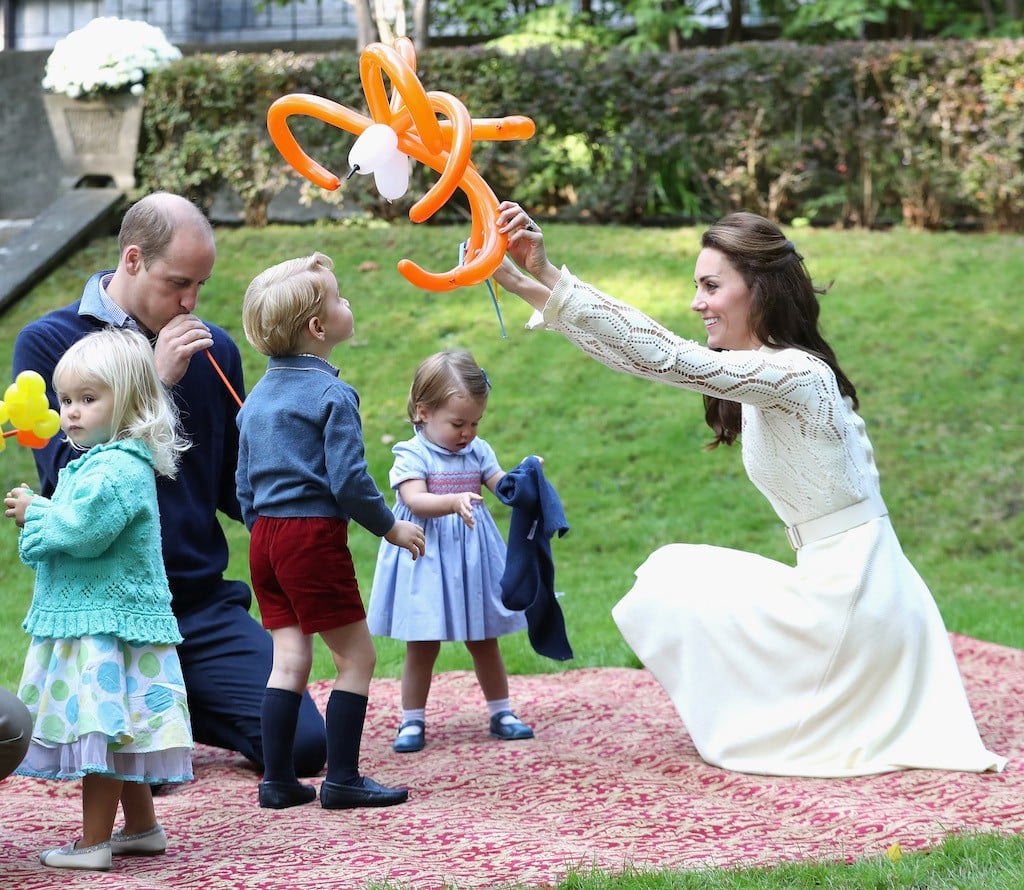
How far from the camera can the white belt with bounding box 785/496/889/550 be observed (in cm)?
399

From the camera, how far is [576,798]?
12.1ft

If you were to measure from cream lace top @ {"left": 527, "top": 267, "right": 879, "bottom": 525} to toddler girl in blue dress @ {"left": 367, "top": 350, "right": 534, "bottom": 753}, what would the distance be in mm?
700

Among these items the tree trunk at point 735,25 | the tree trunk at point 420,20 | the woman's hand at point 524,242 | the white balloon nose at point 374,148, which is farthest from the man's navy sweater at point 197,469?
the tree trunk at point 735,25

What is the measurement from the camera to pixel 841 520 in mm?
3990

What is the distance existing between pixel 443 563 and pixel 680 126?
6.94 m

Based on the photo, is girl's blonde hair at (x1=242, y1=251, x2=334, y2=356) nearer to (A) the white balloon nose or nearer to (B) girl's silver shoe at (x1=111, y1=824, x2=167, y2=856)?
(A) the white balloon nose

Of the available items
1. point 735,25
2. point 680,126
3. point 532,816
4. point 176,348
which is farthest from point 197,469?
point 735,25

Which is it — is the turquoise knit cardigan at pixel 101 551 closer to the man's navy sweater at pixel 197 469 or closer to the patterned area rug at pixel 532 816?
the patterned area rug at pixel 532 816

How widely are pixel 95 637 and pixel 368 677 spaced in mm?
871

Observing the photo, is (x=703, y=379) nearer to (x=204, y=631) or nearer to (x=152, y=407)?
(x=152, y=407)

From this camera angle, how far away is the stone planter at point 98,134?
35.1 feet

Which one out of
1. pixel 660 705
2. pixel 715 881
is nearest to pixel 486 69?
pixel 660 705

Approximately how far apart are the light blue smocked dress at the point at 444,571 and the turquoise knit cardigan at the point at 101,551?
123cm

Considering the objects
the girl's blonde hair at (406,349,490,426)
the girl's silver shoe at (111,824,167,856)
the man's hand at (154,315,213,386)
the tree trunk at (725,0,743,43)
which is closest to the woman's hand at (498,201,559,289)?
the girl's blonde hair at (406,349,490,426)
